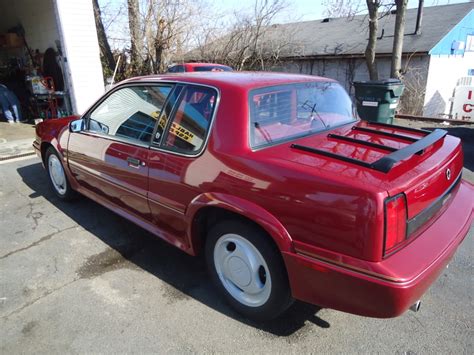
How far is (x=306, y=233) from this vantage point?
198 cm

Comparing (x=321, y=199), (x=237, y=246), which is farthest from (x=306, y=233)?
(x=237, y=246)

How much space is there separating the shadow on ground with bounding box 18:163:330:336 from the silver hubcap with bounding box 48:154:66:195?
18 centimetres

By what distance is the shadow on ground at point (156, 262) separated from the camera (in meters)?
2.53

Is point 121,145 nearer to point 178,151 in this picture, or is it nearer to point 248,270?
point 178,151

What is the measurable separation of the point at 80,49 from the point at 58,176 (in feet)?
15.9

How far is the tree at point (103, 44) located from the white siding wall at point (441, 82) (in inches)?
501

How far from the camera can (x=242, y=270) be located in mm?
2439

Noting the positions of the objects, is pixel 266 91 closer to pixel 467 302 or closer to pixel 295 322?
pixel 295 322

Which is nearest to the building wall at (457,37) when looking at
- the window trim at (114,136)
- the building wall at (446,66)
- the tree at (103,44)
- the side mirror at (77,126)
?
the building wall at (446,66)

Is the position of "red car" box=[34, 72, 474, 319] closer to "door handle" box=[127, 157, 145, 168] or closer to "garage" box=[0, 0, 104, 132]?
"door handle" box=[127, 157, 145, 168]

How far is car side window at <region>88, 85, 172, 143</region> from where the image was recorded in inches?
116

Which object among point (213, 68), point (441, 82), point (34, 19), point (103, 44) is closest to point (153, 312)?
point (213, 68)

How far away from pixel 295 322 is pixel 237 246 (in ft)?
2.23

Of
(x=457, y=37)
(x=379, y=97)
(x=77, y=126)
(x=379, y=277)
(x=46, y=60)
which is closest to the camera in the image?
(x=379, y=277)
